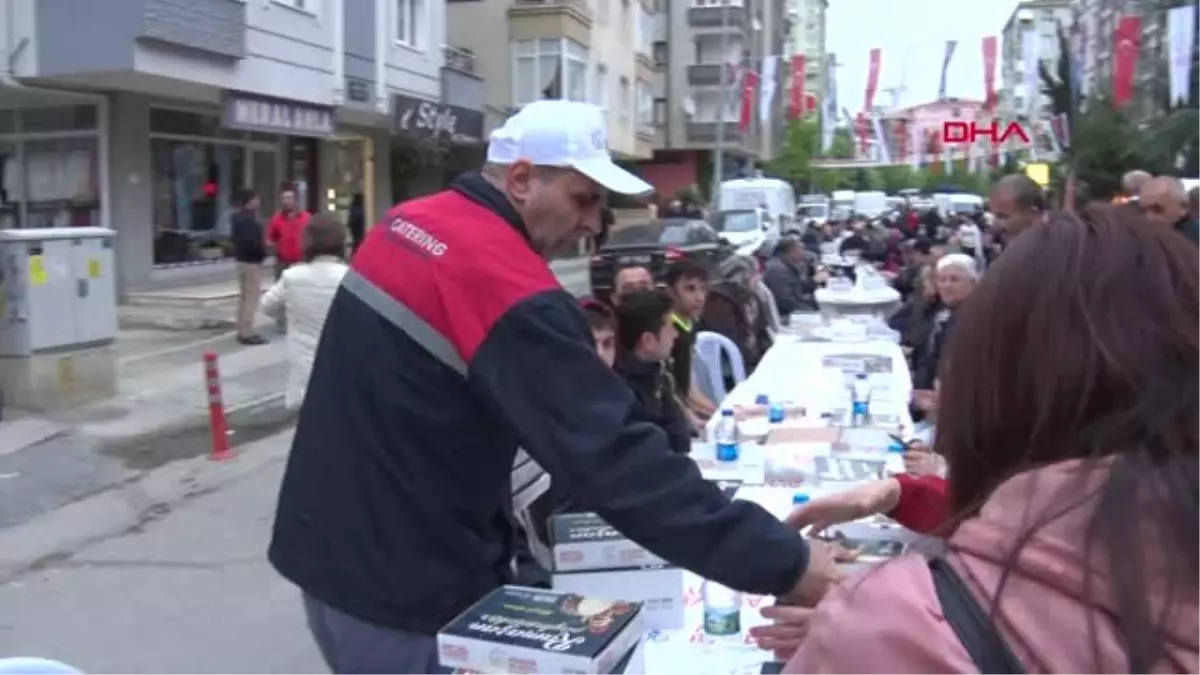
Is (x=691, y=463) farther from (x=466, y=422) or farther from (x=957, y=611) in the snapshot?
(x=957, y=611)

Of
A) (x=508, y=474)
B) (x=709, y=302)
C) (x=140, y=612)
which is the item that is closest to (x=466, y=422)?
(x=508, y=474)

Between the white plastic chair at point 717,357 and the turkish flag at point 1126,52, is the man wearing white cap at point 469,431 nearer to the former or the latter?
the white plastic chair at point 717,357

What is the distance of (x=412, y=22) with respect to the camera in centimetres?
2517

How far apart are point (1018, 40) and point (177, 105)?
151ft

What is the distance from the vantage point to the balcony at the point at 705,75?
183 feet

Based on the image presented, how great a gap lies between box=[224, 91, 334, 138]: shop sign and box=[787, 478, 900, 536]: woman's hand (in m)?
16.2

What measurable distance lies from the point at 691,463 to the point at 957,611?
1.16 m

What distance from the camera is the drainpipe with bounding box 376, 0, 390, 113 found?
23.0 meters

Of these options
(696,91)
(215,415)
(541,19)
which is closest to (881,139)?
(696,91)

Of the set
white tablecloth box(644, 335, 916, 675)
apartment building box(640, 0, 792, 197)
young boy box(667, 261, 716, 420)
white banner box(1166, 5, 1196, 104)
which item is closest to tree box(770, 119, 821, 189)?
apartment building box(640, 0, 792, 197)

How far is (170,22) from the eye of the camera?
53.0ft

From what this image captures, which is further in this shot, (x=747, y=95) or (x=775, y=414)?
(x=747, y=95)

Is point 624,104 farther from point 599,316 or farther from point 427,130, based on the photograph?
point 599,316

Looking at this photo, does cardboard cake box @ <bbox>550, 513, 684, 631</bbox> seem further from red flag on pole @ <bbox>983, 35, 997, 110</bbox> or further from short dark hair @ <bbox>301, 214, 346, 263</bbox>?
red flag on pole @ <bbox>983, 35, 997, 110</bbox>
